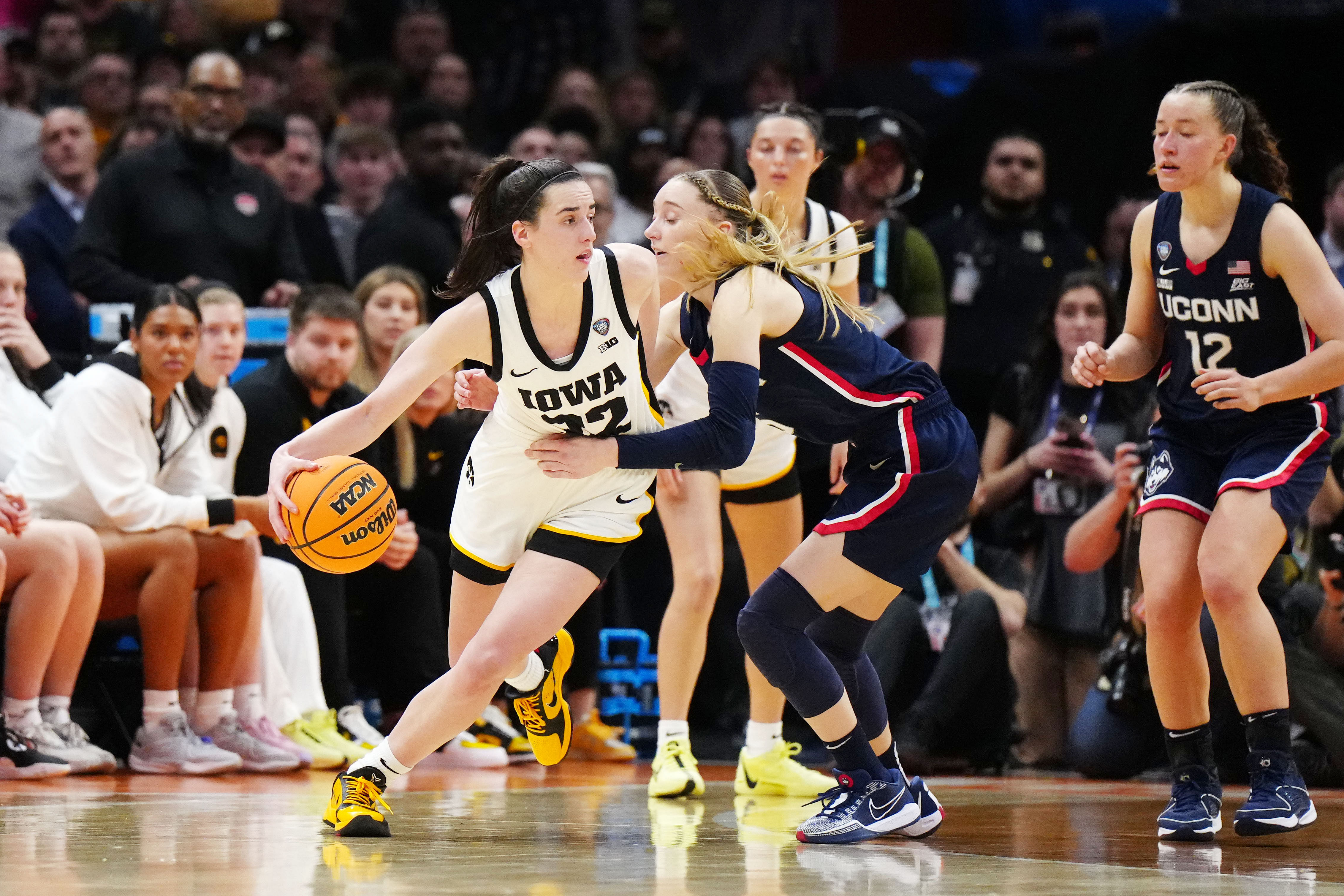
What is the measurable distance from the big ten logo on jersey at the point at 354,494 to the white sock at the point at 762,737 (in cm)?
186

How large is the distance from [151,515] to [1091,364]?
351 cm

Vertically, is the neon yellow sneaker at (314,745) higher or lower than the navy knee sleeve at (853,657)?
lower

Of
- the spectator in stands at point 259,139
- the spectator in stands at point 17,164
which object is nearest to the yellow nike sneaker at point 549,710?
the spectator in stands at point 259,139

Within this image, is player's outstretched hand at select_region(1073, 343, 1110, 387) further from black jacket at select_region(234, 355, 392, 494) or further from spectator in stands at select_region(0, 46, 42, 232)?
spectator in stands at select_region(0, 46, 42, 232)

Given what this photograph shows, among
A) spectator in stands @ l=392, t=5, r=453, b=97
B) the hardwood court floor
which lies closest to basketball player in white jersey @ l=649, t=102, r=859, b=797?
the hardwood court floor

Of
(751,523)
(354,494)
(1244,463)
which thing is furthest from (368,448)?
(1244,463)

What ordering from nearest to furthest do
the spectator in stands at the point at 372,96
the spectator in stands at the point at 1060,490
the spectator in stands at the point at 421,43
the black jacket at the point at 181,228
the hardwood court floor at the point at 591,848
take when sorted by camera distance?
the hardwood court floor at the point at 591,848 → the spectator in stands at the point at 1060,490 → the black jacket at the point at 181,228 → the spectator in stands at the point at 372,96 → the spectator in stands at the point at 421,43

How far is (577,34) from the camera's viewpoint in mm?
11664

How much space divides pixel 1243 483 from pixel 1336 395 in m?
3.39

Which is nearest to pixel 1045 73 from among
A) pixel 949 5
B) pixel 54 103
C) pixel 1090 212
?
pixel 1090 212

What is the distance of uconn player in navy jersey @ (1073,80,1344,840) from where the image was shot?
461 centimetres

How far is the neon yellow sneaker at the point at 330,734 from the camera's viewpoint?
21.9 ft

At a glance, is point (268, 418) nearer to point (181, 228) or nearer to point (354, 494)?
point (181, 228)

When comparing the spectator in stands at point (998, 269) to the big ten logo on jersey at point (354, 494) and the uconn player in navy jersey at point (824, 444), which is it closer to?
the uconn player in navy jersey at point (824, 444)
